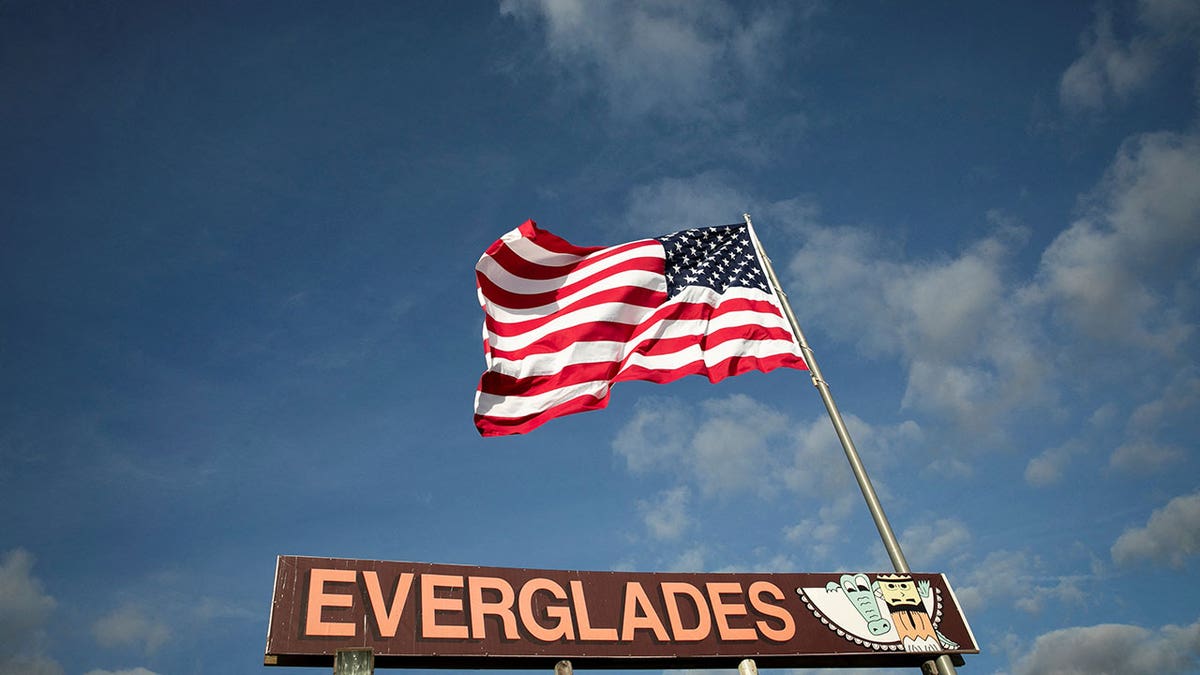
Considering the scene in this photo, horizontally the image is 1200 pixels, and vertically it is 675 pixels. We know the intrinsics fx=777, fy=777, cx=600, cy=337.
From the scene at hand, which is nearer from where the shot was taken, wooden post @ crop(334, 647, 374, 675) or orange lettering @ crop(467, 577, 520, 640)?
wooden post @ crop(334, 647, 374, 675)

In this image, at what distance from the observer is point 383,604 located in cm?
1067

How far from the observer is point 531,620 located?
1113 cm

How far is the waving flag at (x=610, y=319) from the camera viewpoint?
1411 cm

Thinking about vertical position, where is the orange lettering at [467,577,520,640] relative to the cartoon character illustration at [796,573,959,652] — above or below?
above

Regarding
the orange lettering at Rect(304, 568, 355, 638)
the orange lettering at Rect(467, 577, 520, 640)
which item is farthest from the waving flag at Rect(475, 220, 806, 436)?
the orange lettering at Rect(304, 568, 355, 638)

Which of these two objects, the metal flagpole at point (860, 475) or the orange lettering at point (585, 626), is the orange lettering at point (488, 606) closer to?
the orange lettering at point (585, 626)

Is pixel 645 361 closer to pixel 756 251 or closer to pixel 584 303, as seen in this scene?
pixel 584 303

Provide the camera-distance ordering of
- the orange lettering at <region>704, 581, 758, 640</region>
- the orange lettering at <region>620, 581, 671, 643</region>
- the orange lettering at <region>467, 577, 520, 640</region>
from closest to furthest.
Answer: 1. the orange lettering at <region>467, 577, 520, 640</region>
2. the orange lettering at <region>620, 581, 671, 643</region>
3. the orange lettering at <region>704, 581, 758, 640</region>

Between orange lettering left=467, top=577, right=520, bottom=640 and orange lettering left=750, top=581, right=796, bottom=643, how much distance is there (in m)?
3.80

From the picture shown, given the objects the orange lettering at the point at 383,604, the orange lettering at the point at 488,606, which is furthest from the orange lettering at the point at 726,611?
the orange lettering at the point at 383,604

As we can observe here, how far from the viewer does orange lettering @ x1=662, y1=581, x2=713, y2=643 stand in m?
11.6

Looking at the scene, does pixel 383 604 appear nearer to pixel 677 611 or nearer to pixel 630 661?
pixel 630 661

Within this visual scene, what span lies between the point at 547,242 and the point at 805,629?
27.8 feet

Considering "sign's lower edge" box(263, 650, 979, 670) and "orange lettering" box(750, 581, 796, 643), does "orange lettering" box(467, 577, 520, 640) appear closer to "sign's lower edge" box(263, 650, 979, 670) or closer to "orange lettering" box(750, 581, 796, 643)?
"sign's lower edge" box(263, 650, 979, 670)
